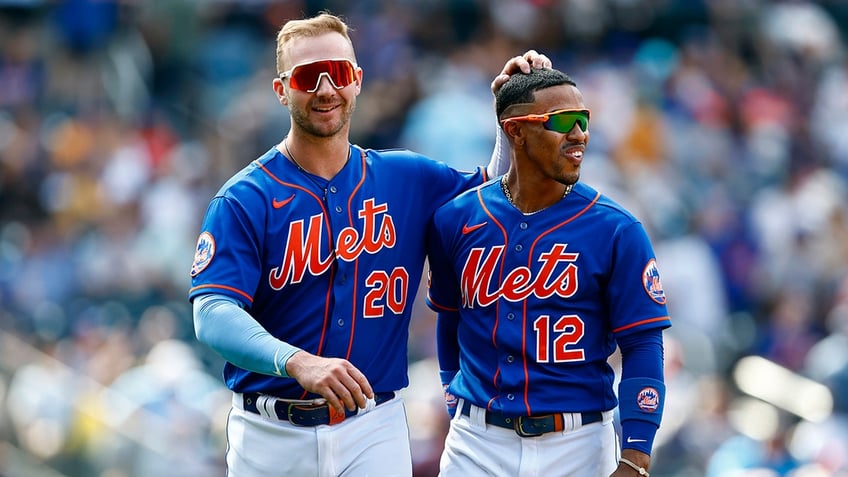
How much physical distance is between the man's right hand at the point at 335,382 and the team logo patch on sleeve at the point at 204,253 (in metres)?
0.61

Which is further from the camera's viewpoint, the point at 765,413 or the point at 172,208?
the point at 172,208

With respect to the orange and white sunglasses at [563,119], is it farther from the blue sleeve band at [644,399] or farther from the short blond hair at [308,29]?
the blue sleeve band at [644,399]

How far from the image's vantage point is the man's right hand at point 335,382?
3719 mm

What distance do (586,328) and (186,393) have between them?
18.4ft

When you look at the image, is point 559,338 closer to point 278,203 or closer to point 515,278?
point 515,278

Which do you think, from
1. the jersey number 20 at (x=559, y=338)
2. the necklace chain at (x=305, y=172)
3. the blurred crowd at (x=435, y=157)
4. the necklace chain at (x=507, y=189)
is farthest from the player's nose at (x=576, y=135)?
the blurred crowd at (x=435, y=157)

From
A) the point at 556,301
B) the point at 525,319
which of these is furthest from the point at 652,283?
the point at 525,319

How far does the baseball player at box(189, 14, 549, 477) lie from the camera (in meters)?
4.33

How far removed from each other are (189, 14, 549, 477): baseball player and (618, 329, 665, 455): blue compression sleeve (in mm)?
740

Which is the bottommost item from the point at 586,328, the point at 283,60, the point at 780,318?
the point at 780,318

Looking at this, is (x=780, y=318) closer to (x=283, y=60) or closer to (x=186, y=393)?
(x=186, y=393)

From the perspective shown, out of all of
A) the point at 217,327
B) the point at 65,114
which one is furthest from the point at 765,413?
the point at 65,114

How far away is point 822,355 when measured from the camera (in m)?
8.66

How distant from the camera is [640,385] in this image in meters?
4.11
